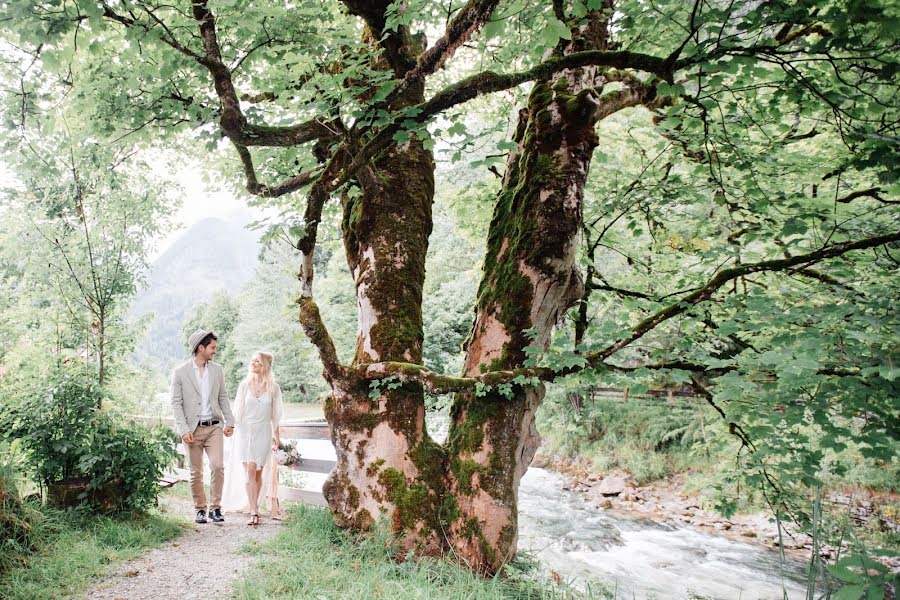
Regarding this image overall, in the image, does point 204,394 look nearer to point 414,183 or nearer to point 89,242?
point 89,242

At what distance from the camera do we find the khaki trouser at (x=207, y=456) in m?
4.94

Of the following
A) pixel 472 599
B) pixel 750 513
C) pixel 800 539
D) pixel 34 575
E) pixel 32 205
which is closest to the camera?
pixel 472 599

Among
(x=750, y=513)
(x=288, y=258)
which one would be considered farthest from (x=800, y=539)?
(x=288, y=258)

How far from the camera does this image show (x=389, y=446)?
3.95 meters

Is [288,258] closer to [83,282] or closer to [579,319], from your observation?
[83,282]

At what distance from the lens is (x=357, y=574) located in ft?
10.3

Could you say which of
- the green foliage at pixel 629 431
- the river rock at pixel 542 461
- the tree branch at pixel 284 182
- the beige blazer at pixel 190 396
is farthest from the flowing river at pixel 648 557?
the tree branch at pixel 284 182

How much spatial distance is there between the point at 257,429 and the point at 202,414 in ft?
1.96

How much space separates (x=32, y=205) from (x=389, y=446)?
18.6 ft

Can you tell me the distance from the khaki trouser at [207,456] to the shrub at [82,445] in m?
0.38

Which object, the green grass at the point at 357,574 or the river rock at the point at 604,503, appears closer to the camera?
the green grass at the point at 357,574

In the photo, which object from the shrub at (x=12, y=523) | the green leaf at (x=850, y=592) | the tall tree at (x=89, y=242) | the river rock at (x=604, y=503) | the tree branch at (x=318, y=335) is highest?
the tall tree at (x=89, y=242)

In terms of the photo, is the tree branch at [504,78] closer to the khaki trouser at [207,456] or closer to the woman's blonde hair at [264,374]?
the woman's blonde hair at [264,374]

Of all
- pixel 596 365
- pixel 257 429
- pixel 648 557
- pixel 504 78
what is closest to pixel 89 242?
pixel 257 429
